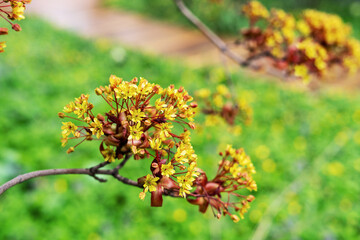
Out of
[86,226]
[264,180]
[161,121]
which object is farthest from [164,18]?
[161,121]

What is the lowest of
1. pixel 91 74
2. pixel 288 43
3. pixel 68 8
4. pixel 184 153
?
pixel 68 8

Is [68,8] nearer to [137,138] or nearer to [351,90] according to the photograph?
[351,90]

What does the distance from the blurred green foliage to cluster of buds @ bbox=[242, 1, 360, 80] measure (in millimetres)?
6077

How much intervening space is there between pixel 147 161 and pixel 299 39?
2.21m

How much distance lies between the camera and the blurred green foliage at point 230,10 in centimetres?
820

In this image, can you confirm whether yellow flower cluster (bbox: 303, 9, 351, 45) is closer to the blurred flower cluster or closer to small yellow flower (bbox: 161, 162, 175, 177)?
the blurred flower cluster

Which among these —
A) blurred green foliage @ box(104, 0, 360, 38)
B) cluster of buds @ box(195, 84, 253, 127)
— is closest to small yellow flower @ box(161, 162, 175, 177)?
cluster of buds @ box(195, 84, 253, 127)

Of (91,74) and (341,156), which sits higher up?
(341,156)

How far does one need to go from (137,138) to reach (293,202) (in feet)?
9.02

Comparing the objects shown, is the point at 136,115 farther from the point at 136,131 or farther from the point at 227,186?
the point at 227,186

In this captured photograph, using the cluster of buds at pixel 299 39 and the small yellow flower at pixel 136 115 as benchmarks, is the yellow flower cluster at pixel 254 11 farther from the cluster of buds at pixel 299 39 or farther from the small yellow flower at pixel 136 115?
the small yellow flower at pixel 136 115

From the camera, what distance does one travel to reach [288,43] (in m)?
1.60

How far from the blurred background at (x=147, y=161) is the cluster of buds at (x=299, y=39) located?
0.46 m

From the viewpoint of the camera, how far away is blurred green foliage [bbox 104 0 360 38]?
8195 mm
